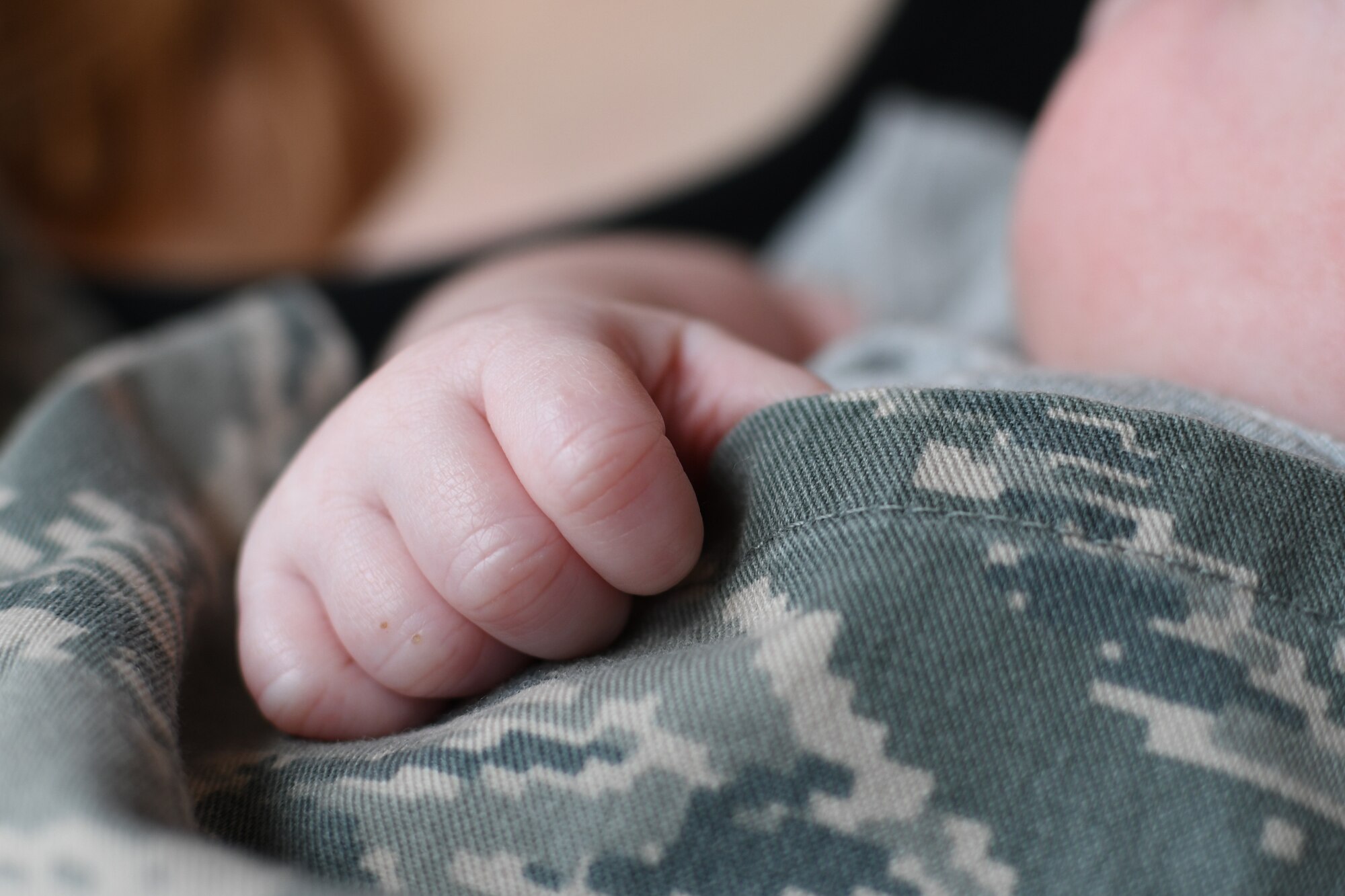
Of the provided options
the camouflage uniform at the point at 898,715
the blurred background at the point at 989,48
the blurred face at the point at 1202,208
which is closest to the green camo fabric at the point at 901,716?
the camouflage uniform at the point at 898,715

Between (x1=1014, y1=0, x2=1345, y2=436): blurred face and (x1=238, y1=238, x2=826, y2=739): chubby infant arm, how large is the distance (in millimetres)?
198

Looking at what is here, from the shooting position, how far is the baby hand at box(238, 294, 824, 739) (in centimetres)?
35

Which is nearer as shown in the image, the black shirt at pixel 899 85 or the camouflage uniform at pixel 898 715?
the camouflage uniform at pixel 898 715

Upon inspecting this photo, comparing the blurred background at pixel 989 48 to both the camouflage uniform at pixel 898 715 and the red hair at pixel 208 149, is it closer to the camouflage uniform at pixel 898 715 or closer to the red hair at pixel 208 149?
the red hair at pixel 208 149

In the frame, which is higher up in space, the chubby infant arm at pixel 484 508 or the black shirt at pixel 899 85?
the chubby infant arm at pixel 484 508

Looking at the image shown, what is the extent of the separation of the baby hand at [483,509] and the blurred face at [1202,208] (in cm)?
20

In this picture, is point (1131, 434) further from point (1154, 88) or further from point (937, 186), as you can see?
point (937, 186)

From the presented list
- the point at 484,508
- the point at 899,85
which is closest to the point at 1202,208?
the point at 484,508

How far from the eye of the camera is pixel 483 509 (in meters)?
0.36

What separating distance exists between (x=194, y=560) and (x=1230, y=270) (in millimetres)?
485

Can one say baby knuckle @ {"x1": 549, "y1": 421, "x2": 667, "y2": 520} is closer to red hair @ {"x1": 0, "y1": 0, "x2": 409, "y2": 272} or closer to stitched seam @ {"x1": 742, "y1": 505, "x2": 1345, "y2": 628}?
stitched seam @ {"x1": 742, "y1": 505, "x2": 1345, "y2": 628}

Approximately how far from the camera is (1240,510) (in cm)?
34

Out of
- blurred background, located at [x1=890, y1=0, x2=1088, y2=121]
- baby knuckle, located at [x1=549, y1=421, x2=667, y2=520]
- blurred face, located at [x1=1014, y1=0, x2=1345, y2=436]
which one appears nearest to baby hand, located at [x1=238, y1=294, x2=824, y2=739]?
baby knuckle, located at [x1=549, y1=421, x2=667, y2=520]

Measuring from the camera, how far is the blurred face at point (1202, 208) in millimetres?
450
